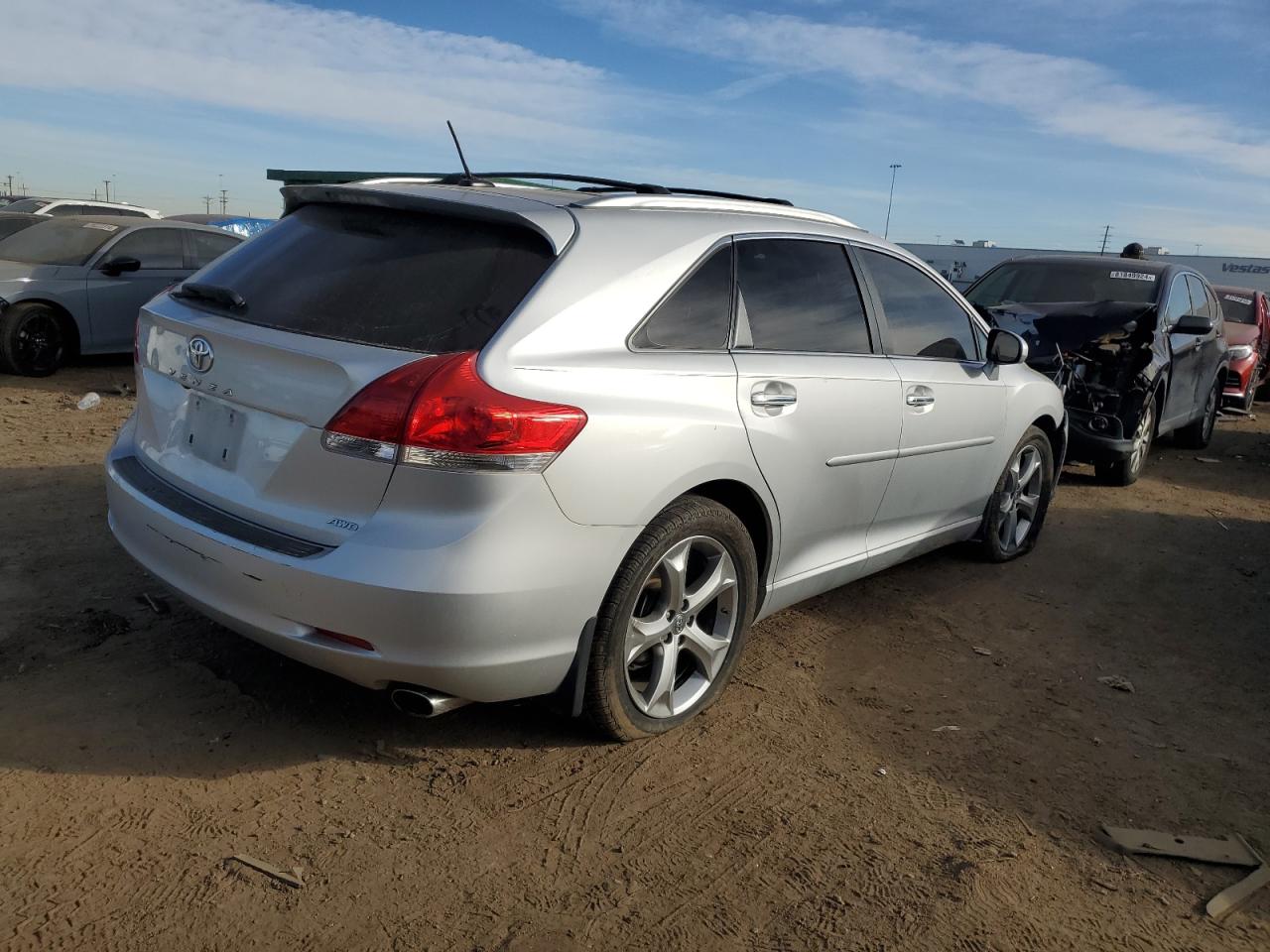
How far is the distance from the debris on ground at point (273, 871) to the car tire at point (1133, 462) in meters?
7.02

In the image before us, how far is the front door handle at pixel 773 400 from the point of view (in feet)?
11.4

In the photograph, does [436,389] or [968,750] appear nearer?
[436,389]

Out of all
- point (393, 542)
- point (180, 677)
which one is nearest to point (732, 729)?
point (393, 542)

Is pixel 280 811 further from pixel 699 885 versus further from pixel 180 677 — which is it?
pixel 699 885

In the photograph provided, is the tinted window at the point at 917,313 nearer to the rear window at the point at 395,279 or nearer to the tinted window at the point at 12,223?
the rear window at the point at 395,279

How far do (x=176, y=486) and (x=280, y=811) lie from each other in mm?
1032

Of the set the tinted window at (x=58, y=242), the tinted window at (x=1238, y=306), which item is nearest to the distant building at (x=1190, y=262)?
the tinted window at (x=1238, y=306)

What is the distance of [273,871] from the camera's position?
264 cm

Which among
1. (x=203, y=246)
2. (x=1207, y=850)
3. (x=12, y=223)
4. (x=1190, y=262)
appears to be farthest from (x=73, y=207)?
(x=1190, y=262)

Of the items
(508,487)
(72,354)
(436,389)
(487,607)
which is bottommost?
(72,354)

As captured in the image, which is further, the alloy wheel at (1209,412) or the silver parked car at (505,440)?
the alloy wheel at (1209,412)

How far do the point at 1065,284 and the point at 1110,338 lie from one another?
1.05 m

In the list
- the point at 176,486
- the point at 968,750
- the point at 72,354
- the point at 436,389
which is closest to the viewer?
the point at 436,389

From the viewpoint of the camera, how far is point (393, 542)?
8.89 ft
